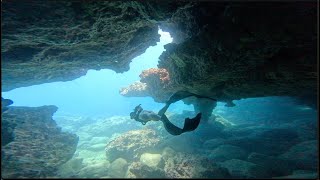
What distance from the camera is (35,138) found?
870 cm

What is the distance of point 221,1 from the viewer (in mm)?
5516

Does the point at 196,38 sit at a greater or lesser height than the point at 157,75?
lesser

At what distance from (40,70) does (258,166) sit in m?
7.99

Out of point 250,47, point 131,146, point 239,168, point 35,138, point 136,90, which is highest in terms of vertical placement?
point 136,90

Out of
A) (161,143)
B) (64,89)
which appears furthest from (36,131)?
(64,89)

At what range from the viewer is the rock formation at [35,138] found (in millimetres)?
6818

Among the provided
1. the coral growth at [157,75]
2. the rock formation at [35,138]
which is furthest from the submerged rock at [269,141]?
the rock formation at [35,138]

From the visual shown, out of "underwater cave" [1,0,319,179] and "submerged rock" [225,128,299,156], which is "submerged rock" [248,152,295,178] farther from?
"submerged rock" [225,128,299,156]

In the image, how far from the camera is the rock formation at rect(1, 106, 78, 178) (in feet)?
22.4

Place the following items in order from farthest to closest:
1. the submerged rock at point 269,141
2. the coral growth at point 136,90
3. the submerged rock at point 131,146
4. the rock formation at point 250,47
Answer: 1. the coral growth at point 136,90
2. the submerged rock at point 131,146
3. the submerged rock at point 269,141
4. the rock formation at point 250,47

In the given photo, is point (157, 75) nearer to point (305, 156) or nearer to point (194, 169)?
point (194, 169)

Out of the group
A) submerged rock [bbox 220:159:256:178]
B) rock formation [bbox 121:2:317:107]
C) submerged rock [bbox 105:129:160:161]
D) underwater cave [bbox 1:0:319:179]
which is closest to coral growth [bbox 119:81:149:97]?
submerged rock [bbox 105:129:160:161]

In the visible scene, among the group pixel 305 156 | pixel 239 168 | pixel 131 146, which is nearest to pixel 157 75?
pixel 131 146

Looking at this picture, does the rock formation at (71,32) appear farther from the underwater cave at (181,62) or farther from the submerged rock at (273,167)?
the submerged rock at (273,167)
